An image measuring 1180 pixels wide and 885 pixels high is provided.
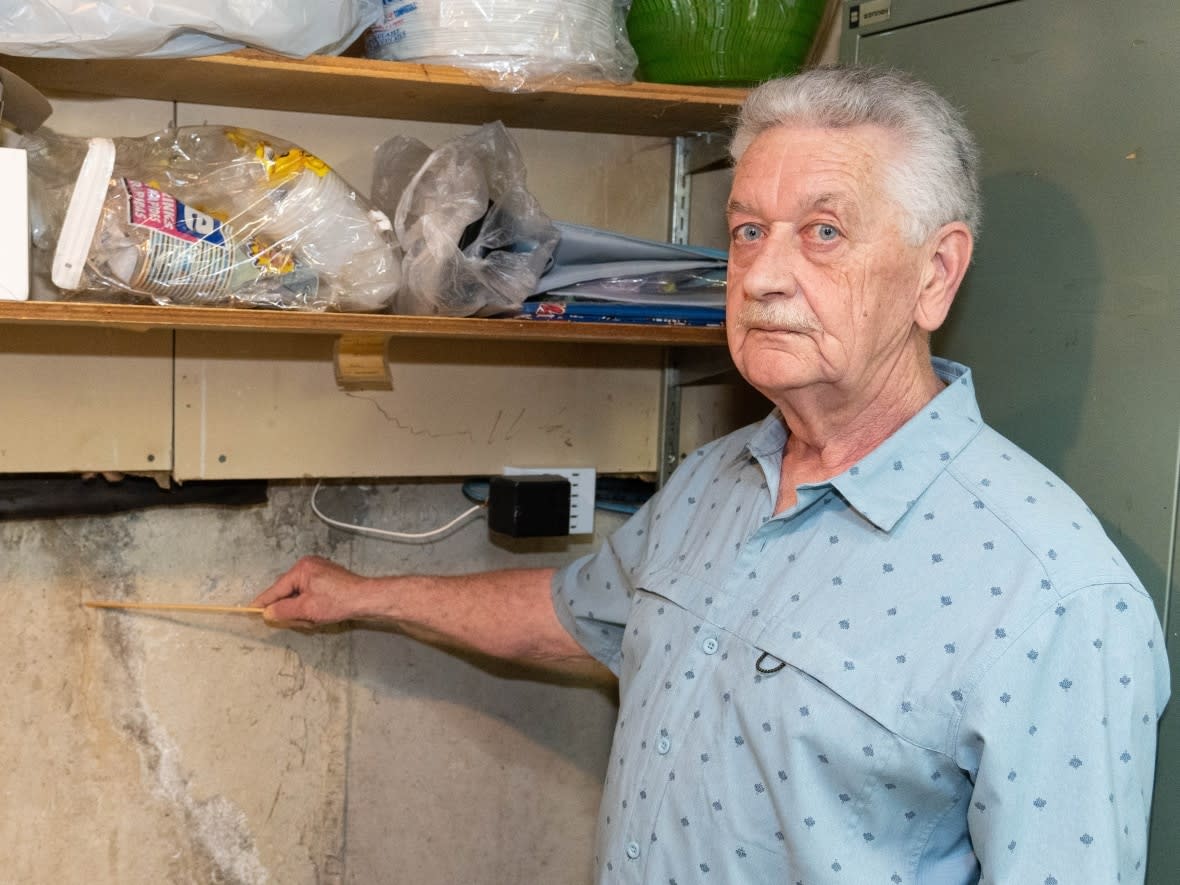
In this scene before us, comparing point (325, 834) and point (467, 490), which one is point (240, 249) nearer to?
point (467, 490)

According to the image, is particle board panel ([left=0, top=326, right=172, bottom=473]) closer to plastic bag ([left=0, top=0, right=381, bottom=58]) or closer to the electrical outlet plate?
plastic bag ([left=0, top=0, right=381, bottom=58])

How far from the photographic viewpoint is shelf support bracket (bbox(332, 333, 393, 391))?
154 centimetres

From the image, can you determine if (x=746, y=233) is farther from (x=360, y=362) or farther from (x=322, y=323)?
(x=360, y=362)

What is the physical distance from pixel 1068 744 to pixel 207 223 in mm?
978

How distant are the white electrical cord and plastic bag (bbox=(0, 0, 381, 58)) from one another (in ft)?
2.16

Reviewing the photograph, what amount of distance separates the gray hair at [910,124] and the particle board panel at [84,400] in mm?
884

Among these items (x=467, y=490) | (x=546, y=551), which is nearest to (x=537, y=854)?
(x=546, y=551)

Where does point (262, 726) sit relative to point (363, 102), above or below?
below

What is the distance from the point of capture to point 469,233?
1401mm

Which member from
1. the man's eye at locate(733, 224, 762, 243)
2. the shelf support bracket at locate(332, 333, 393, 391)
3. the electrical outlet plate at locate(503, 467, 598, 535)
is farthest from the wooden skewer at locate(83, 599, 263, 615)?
the man's eye at locate(733, 224, 762, 243)

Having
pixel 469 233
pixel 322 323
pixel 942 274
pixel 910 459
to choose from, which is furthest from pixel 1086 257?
pixel 322 323

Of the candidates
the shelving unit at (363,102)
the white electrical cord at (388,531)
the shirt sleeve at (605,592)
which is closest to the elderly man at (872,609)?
the shirt sleeve at (605,592)

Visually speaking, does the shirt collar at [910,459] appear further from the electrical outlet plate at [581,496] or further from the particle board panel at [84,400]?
the particle board panel at [84,400]

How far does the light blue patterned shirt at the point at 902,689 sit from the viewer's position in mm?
960
